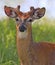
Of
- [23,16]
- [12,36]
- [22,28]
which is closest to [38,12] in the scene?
[23,16]

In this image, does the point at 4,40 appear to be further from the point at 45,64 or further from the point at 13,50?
the point at 45,64

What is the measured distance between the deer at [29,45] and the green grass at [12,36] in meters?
1.29

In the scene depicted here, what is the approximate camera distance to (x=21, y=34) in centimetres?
1338

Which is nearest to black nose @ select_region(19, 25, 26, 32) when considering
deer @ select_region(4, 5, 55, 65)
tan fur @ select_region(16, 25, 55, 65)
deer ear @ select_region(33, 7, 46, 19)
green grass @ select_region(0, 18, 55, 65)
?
deer @ select_region(4, 5, 55, 65)

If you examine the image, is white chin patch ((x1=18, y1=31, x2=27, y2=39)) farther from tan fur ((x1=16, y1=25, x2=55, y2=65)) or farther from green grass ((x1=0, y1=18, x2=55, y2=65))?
green grass ((x1=0, y1=18, x2=55, y2=65))

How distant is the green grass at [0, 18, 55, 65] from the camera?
1527 cm

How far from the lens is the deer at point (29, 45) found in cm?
1343

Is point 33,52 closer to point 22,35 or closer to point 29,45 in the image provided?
point 29,45

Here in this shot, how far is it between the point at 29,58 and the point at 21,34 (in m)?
0.54

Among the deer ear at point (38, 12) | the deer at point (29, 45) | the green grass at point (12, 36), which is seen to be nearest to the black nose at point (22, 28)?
the deer at point (29, 45)

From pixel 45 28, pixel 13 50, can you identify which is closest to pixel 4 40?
pixel 13 50

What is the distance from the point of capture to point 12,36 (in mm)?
15688

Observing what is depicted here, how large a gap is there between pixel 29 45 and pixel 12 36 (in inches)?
82.0

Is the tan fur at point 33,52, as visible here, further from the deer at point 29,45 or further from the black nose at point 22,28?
the black nose at point 22,28
